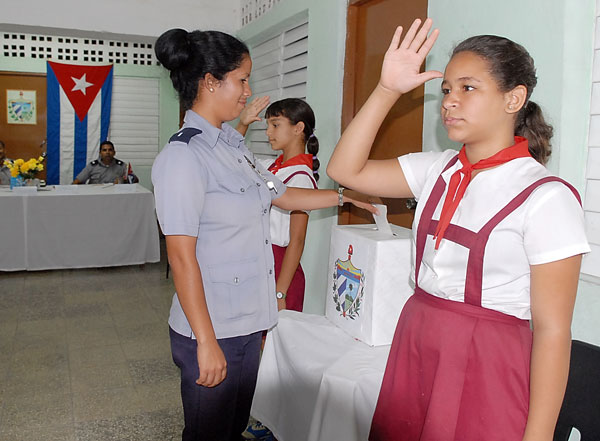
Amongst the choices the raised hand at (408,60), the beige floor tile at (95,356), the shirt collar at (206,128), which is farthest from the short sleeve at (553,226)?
the beige floor tile at (95,356)

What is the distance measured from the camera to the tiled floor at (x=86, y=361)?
2.69m

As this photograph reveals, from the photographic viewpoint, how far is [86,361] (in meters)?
3.45

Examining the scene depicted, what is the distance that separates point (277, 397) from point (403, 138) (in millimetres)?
1463

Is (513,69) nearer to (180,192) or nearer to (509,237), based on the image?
(509,237)

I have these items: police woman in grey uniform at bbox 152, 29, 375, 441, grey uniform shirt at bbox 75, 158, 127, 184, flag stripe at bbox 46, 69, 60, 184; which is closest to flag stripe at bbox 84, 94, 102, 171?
flag stripe at bbox 46, 69, 60, 184

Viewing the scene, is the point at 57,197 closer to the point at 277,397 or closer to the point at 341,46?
the point at 341,46

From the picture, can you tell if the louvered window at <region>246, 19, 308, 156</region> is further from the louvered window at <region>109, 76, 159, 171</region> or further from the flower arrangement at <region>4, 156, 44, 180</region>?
the louvered window at <region>109, 76, 159, 171</region>

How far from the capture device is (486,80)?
46.5 inches

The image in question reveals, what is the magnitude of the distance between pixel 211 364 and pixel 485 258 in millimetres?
778

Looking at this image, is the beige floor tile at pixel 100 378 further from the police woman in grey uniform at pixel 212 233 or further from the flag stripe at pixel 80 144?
the flag stripe at pixel 80 144

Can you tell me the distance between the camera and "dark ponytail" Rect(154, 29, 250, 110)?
1565mm

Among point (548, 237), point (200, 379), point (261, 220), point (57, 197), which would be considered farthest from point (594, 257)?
point (57, 197)

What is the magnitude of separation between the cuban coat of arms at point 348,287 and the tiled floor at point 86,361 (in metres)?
1.22

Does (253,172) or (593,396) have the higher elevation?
(253,172)
